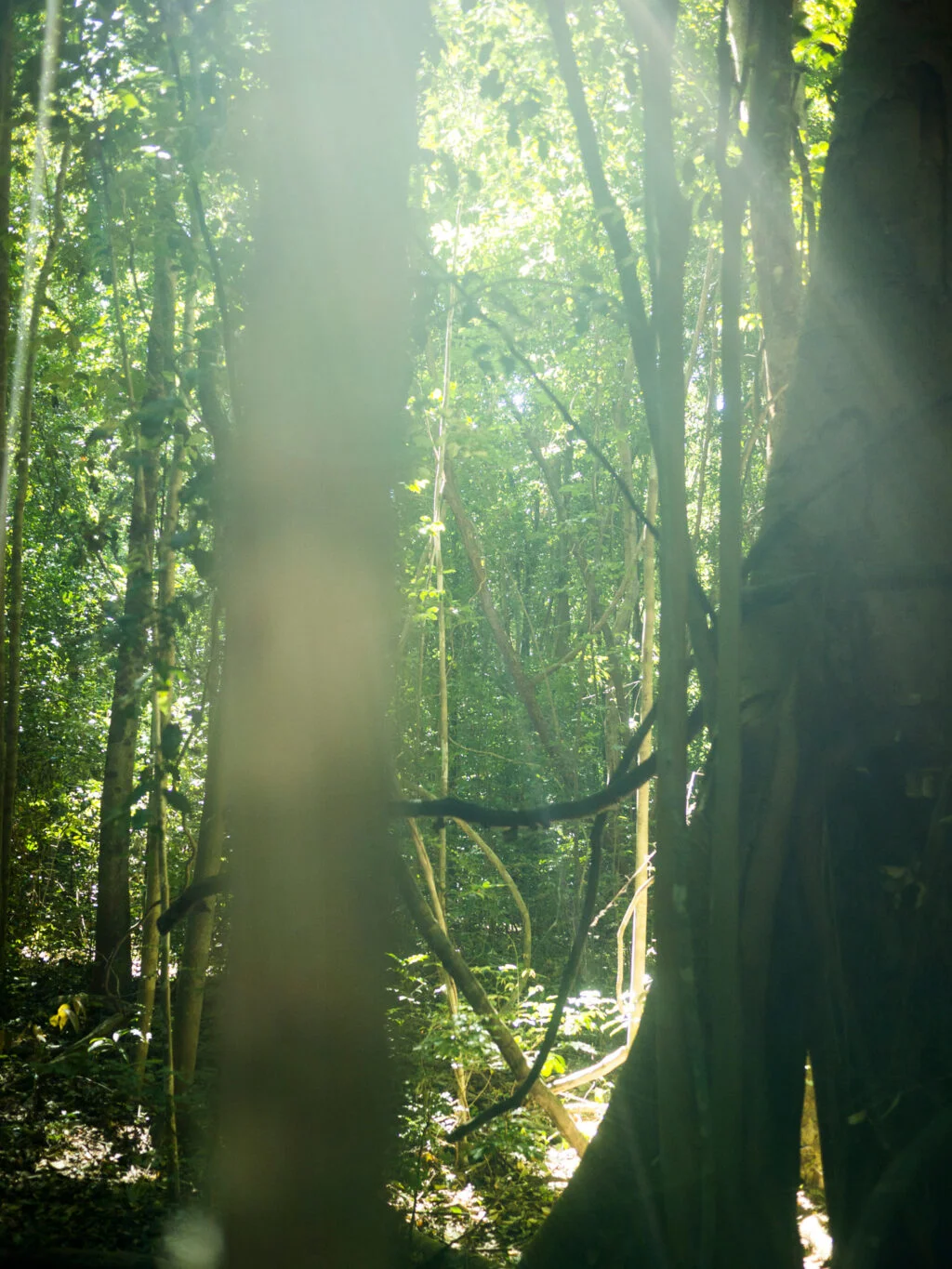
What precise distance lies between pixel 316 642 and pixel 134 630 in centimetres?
105

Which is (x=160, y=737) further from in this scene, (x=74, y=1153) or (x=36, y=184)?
(x=74, y=1153)

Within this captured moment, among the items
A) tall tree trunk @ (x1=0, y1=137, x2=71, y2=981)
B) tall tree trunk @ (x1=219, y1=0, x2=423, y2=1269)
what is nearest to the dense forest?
tall tree trunk @ (x1=219, y1=0, x2=423, y2=1269)

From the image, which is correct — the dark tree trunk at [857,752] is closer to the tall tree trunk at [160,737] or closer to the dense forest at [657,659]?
the dense forest at [657,659]

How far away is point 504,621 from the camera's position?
1318 cm

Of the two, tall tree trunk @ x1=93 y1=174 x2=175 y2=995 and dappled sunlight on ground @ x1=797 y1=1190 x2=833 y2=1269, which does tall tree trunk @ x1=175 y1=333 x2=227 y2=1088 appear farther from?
dappled sunlight on ground @ x1=797 y1=1190 x2=833 y2=1269

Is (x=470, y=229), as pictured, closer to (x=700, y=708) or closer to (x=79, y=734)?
(x=700, y=708)

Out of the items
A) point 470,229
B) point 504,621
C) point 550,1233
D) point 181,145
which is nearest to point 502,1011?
point 550,1233

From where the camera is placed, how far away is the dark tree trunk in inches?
43.7

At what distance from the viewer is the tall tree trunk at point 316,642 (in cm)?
95

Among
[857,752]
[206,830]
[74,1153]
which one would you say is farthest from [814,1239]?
[74,1153]

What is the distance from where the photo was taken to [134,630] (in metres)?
1.93

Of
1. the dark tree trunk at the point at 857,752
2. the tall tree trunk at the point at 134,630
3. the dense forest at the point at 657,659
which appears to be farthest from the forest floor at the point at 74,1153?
the dark tree trunk at the point at 857,752

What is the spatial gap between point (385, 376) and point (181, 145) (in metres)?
Answer: 0.88

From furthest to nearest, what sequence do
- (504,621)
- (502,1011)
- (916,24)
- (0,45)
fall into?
(504,621) < (502,1011) < (0,45) < (916,24)
